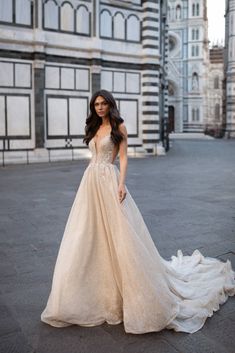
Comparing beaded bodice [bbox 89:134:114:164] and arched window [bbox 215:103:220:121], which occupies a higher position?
arched window [bbox 215:103:220:121]

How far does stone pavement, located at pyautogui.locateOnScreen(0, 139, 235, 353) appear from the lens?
2.83 metres

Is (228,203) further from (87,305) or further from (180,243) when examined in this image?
(87,305)

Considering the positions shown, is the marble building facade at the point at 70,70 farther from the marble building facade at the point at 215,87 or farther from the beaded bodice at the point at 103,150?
the marble building facade at the point at 215,87

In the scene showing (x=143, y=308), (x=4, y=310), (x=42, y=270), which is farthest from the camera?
(x=42, y=270)

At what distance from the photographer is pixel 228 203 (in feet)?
25.3

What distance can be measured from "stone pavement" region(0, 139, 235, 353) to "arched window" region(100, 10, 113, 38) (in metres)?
6.53

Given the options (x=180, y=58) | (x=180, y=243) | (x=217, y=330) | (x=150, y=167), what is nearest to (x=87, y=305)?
(x=217, y=330)

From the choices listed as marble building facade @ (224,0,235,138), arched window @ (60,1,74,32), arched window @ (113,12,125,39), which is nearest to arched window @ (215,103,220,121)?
marble building facade @ (224,0,235,138)

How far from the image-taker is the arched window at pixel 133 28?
17.4 m

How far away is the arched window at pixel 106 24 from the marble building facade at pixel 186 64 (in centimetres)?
2902

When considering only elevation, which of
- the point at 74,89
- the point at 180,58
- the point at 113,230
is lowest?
the point at 113,230

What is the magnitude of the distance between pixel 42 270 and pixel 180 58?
45.1 meters

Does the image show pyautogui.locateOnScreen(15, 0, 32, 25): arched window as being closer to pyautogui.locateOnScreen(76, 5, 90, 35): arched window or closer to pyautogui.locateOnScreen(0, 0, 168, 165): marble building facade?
pyautogui.locateOnScreen(0, 0, 168, 165): marble building facade

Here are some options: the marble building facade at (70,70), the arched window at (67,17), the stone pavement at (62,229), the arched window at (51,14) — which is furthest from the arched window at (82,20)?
the stone pavement at (62,229)
